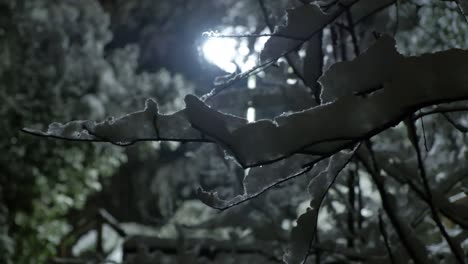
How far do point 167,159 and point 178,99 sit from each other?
1.55 metres

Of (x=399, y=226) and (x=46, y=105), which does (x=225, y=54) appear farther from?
(x=46, y=105)

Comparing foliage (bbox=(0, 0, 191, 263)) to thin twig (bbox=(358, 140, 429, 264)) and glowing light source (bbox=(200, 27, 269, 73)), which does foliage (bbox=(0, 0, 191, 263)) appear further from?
thin twig (bbox=(358, 140, 429, 264))

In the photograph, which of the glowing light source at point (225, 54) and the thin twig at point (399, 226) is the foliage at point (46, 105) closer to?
the glowing light source at point (225, 54)

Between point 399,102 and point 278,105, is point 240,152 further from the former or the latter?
point 278,105

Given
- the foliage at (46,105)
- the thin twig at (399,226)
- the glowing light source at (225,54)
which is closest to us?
the thin twig at (399,226)

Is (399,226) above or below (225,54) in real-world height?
below

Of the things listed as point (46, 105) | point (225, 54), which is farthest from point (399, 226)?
point (46, 105)

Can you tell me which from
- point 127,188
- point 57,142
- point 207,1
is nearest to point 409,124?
point 57,142

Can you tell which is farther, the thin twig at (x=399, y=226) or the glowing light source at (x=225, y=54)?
the glowing light source at (x=225, y=54)

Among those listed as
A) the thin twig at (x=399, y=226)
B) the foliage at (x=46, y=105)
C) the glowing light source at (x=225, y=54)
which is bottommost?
the thin twig at (x=399, y=226)

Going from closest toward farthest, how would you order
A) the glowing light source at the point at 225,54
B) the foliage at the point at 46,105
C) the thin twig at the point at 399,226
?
the thin twig at the point at 399,226 → the glowing light source at the point at 225,54 → the foliage at the point at 46,105

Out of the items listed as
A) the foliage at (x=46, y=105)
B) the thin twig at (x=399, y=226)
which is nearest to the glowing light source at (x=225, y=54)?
the thin twig at (x=399, y=226)

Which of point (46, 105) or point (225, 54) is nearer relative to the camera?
point (225, 54)

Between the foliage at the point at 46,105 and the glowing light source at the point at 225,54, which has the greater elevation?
the foliage at the point at 46,105
